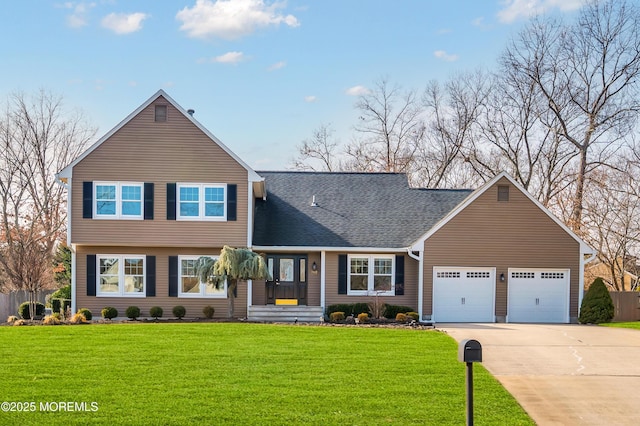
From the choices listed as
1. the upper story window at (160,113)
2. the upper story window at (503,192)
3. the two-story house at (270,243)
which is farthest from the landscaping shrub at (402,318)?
the upper story window at (160,113)

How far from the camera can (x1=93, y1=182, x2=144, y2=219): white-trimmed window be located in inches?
911

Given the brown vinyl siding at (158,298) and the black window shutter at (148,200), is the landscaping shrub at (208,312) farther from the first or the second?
the black window shutter at (148,200)

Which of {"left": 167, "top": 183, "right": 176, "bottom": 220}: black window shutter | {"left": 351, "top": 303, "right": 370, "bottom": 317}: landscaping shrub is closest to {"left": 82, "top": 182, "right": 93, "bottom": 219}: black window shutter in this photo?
{"left": 167, "top": 183, "right": 176, "bottom": 220}: black window shutter

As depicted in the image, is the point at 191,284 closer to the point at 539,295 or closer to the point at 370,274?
the point at 370,274

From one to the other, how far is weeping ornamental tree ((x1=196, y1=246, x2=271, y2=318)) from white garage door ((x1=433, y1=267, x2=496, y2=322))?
248 inches

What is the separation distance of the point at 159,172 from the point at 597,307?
1607 cm

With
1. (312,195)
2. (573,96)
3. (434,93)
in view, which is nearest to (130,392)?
(312,195)

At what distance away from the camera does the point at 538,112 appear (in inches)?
1521

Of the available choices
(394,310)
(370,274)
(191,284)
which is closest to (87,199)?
(191,284)

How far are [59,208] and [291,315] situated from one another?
22188mm

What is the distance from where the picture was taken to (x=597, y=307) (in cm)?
2409

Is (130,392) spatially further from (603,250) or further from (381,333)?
(603,250)

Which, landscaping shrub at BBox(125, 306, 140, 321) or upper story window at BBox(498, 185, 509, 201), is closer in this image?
landscaping shrub at BBox(125, 306, 140, 321)

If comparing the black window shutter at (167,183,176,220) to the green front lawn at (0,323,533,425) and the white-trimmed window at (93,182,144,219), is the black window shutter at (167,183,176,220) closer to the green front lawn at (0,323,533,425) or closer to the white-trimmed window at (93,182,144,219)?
the white-trimmed window at (93,182,144,219)
